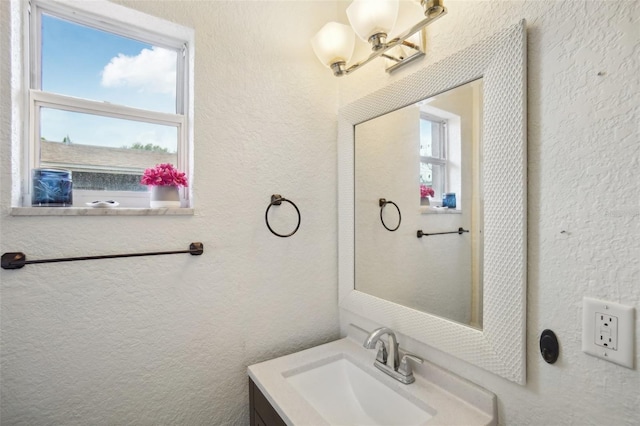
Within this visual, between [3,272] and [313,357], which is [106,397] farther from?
[313,357]

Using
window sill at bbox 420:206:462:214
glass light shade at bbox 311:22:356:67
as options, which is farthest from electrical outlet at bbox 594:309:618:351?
glass light shade at bbox 311:22:356:67

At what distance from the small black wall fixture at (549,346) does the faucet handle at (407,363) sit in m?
0.38

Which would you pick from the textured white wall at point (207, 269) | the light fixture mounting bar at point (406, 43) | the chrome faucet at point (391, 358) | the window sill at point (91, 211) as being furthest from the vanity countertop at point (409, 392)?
the light fixture mounting bar at point (406, 43)

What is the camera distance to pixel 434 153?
3.38ft

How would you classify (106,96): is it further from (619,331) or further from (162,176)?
(619,331)

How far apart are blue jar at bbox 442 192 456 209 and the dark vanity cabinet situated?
33.1 inches

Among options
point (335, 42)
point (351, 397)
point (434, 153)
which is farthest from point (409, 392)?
point (335, 42)

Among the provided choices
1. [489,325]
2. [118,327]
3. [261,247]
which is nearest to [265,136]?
[261,247]

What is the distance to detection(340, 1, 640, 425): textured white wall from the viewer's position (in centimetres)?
61

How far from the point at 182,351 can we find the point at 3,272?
1.87 ft

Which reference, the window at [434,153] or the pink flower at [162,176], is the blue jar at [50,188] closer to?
the pink flower at [162,176]

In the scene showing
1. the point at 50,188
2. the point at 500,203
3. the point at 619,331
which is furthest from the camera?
the point at 50,188

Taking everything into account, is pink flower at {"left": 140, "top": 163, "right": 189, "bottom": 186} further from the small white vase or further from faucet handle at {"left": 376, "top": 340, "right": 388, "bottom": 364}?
faucet handle at {"left": 376, "top": 340, "right": 388, "bottom": 364}

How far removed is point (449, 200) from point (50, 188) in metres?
1.27
